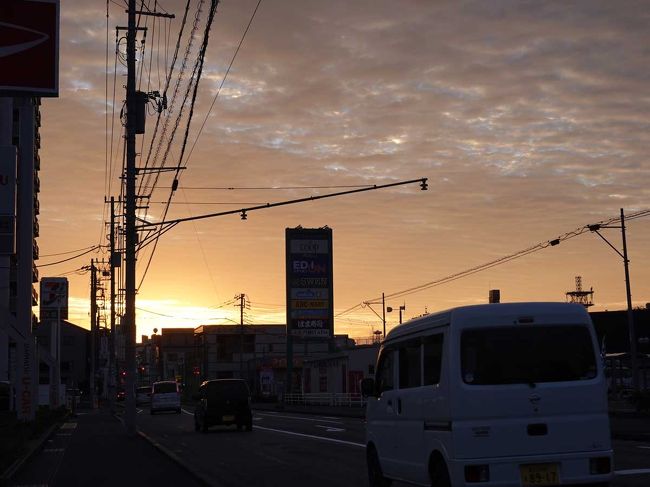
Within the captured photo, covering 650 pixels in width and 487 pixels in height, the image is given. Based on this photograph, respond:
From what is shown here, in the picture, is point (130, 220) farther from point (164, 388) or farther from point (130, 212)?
point (164, 388)

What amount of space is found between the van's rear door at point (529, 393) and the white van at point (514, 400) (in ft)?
0.04

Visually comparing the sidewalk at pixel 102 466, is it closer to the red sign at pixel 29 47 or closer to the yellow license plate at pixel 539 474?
the yellow license plate at pixel 539 474

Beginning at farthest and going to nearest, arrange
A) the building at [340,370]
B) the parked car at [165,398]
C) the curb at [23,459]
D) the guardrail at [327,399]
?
the building at [340,370] → the guardrail at [327,399] → the parked car at [165,398] → the curb at [23,459]

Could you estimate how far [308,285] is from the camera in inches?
2761

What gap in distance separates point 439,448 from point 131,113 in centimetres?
2606

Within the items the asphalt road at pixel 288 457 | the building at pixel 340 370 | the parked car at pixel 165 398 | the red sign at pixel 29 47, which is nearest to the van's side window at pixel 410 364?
the asphalt road at pixel 288 457

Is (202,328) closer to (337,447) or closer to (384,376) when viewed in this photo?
(337,447)

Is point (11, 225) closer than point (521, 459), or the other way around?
point (521, 459)

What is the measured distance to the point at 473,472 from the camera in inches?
382

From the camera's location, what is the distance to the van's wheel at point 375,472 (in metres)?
13.0

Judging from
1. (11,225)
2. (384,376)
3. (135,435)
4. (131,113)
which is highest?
(131,113)

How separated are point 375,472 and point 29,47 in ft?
24.4

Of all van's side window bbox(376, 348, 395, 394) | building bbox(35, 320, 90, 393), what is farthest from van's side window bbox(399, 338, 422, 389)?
building bbox(35, 320, 90, 393)

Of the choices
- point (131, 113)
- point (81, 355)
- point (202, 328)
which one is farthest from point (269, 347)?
point (131, 113)
